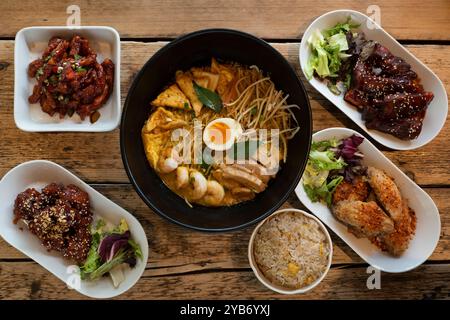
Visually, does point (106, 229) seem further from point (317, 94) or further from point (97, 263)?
point (317, 94)

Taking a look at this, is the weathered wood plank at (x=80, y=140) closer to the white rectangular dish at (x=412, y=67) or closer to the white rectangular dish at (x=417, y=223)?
the white rectangular dish at (x=412, y=67)

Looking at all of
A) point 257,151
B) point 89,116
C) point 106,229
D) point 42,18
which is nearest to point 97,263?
point 106,229

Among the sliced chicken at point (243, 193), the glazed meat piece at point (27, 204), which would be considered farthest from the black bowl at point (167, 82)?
the glazed meat piece at point (27, 204)

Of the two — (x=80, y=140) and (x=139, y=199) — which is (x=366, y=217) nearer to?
(x=139, y=199)

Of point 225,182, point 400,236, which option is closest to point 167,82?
point 225,182

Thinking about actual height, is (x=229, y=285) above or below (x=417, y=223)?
below

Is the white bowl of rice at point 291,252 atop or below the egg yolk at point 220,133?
below
